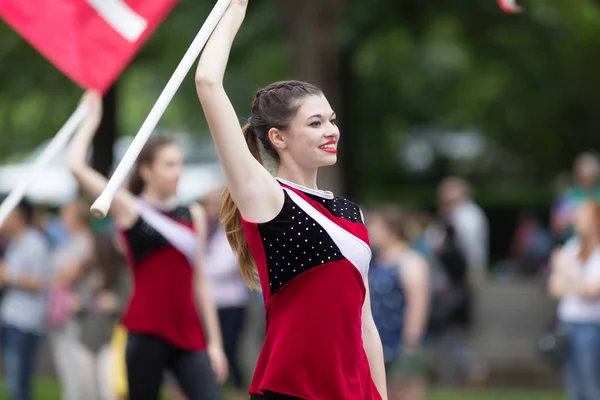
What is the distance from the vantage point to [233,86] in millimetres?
20594

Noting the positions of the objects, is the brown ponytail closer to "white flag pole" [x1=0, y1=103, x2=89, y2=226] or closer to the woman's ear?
the woman's ear

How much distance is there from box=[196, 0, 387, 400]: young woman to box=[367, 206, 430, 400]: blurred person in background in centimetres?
505

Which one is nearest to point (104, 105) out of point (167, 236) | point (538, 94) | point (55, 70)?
point (55, 70)

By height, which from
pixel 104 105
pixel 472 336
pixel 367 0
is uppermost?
pixel 367 0

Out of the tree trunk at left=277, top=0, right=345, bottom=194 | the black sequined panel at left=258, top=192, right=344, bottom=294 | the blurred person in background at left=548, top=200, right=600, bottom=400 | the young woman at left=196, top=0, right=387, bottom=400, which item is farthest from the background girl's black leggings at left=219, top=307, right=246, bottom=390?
the black sequined panel at left=258, top=192, right=344, bottom=294

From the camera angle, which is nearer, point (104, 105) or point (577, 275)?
point (577, 275)

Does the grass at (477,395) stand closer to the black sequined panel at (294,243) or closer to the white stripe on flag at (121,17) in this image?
the white stripe on flag at (121,17)

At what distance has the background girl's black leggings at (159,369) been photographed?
22.5 feet

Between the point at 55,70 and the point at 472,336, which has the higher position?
the point at 55,70

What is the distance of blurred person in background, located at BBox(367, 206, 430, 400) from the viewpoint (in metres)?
9.46

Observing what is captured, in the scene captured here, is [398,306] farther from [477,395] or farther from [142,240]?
[477,395]

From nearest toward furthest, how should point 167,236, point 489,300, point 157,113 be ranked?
point 157,113 → point 167,236 → point 489,300

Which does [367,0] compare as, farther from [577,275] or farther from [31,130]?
[31,130]

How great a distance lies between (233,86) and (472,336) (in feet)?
19.7
